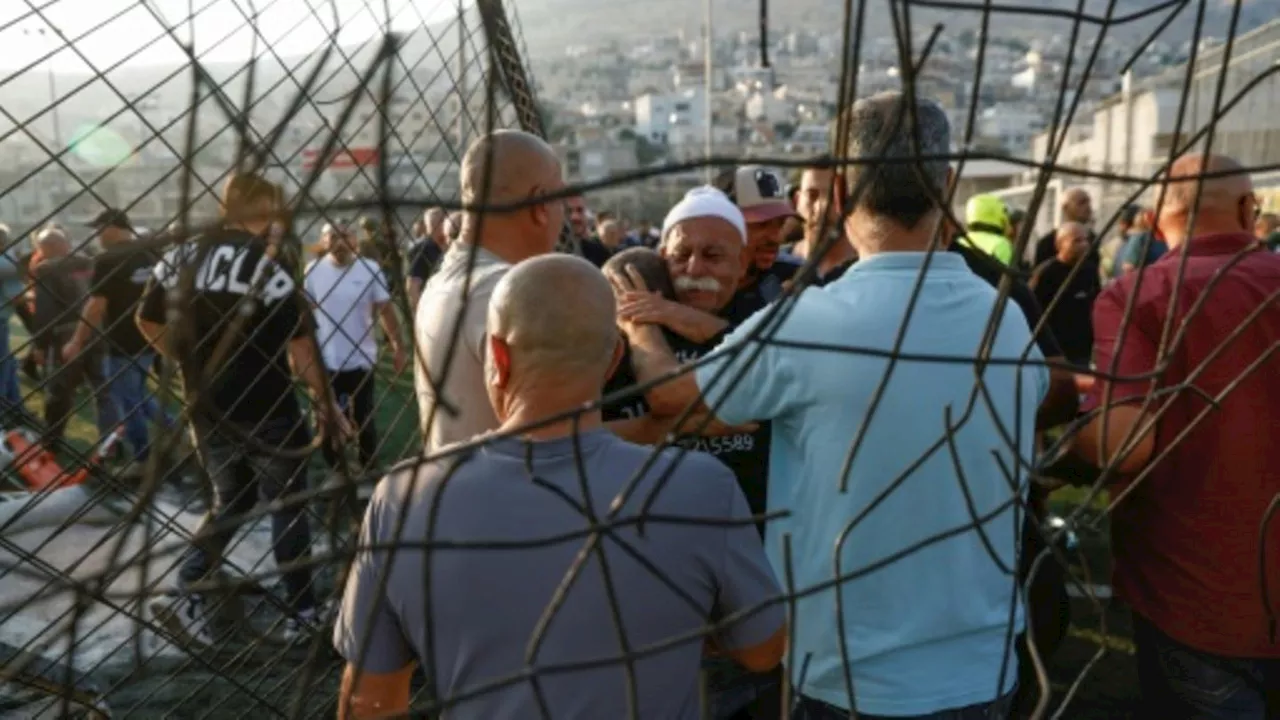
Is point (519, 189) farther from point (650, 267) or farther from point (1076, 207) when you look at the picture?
point (1076, 207)

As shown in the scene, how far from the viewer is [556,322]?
54.4 inches

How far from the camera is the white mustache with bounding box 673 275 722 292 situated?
236 centimetres

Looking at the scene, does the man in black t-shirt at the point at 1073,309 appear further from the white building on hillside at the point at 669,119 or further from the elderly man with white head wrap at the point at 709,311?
the elderly man with white head wrap at the point at 709,311

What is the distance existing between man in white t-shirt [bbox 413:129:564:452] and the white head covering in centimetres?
35

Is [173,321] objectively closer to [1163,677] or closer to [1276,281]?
[1276,281]

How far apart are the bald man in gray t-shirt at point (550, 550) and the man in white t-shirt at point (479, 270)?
1.45ft

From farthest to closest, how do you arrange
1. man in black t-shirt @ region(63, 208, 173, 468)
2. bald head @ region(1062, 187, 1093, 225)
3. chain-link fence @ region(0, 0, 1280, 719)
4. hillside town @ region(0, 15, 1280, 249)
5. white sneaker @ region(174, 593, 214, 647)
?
bald head @ region(1062, 187, 1093, 225) → man in black t-shirt @ region(63, 208, 173, 468) → white sneaker @ region(174, 593, 214, 647) → hillside town @ region(0, 15, 1280, 249) → chain-link fence @ region(0, 0, 1280, 719)

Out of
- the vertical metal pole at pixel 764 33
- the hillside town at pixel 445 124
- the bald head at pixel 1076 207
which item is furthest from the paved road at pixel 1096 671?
the bald head at pixel 1076 207

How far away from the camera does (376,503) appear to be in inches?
55.5

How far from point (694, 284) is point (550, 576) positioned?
3.64ft

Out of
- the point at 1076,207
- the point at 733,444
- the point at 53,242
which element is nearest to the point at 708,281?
the point at 733,444

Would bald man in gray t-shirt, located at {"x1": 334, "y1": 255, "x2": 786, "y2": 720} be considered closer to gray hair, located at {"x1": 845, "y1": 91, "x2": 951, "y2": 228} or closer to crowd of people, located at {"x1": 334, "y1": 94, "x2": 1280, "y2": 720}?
crowd of people, located at {"x1": 334, "y1": 94, "x2": 1280, "y2": 720}

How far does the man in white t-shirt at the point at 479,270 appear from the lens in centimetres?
192

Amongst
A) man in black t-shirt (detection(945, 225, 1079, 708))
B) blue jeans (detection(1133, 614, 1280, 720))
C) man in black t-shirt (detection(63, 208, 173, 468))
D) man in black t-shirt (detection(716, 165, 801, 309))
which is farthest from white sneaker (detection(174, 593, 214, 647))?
blue jeans (detection(1133, 614, 1280, 720))
